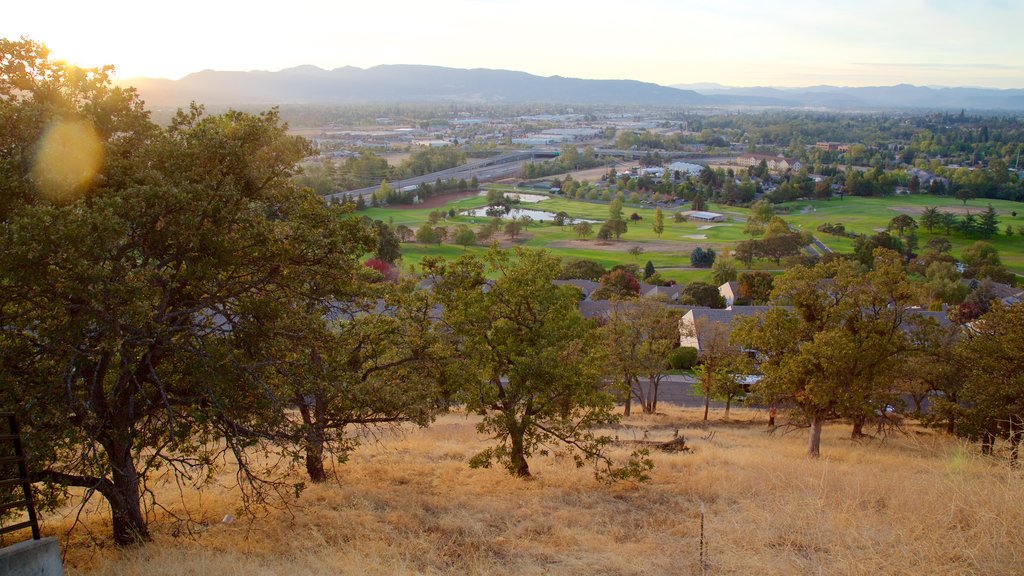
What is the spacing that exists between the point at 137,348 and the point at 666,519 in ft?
25.5

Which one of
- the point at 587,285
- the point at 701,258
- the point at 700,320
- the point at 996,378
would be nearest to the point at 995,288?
the point at 701,258

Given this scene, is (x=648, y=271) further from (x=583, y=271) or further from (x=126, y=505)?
(x=126, y=505)

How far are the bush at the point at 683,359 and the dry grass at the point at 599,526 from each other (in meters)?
21.9

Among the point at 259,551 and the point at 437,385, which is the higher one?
the point at 437,385

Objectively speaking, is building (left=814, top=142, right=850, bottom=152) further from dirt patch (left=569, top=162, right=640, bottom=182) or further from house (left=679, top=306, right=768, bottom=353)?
house (left=679, top=306, right=768, bottom=353)

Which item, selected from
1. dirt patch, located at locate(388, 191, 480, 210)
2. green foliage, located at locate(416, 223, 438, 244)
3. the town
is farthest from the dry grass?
dirt patch, located at locate(388, 191, 480, 210)

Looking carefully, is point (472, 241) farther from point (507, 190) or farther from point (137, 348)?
point (137, 348)

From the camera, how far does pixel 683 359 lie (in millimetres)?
36469

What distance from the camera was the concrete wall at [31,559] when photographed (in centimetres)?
623

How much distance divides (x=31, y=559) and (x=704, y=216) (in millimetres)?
84148

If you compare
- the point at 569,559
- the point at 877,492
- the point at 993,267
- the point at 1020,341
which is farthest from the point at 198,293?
the point at 993,267

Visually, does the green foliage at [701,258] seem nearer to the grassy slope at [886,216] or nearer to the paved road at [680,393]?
the grassy slope at [886,216]

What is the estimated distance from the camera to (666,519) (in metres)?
10.6

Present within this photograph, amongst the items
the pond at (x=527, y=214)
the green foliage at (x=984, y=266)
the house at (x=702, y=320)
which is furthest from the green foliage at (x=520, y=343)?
the pond at (x=527, y=214)
